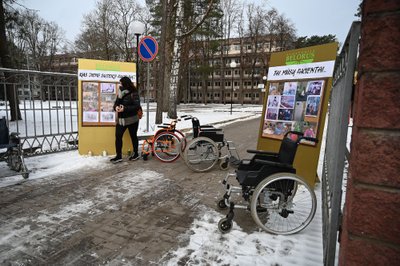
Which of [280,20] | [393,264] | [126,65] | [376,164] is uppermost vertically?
[280,20]

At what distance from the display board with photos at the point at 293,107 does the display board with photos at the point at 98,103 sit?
3595 mm

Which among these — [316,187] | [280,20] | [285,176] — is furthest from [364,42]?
[280,20]

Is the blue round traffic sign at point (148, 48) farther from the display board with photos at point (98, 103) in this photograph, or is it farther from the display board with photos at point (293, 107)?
the display board with photos at point (293, 107)

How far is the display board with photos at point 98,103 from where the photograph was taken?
6.04 m

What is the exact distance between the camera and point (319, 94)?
159 inches

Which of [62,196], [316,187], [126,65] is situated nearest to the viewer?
[62,196]

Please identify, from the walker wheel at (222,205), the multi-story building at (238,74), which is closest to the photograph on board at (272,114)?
the walker wheel at (222,205)

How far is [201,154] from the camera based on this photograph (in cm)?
522

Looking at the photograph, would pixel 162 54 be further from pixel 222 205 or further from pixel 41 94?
pixel 222 205

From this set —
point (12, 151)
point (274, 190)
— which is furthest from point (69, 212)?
point (274, 190)

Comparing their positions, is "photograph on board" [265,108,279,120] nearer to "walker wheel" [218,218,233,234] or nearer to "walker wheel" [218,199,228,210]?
"walker wheel" [218,199,228,210]

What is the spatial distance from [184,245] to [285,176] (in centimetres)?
127

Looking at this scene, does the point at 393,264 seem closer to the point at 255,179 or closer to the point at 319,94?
the point at 255,179

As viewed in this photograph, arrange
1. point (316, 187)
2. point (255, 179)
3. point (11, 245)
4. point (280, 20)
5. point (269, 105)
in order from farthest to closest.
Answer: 1. point (280, 20)
2. point (269, 105)
3. point (316, 187)
4. point (255, 179)
5. point (11, 245)
